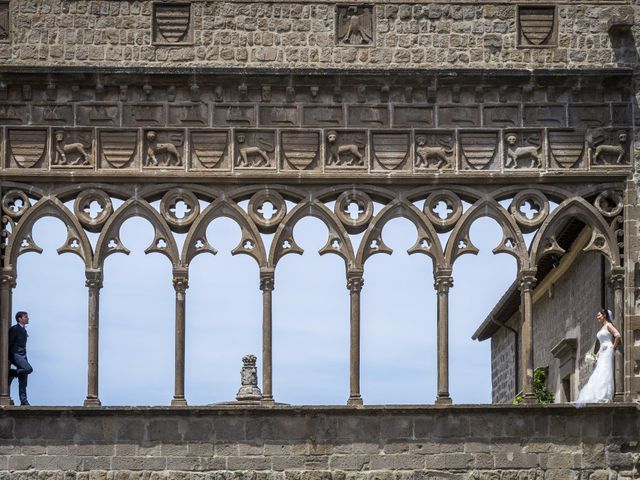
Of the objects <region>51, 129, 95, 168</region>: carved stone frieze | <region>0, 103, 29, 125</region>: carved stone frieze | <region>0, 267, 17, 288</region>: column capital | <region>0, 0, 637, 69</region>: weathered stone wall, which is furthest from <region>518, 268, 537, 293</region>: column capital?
<region>0, 103, 29, 125</region>: carved stone frieze

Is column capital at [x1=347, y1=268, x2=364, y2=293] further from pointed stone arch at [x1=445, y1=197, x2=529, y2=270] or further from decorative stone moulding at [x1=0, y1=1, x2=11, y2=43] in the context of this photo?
decorative stone moulding at [x1=0, y1=1, x2=11, y2=43]

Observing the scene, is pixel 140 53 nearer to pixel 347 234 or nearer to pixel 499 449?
pixel 347 234

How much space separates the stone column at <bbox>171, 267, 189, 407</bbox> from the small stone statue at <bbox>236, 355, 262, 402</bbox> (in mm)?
3627

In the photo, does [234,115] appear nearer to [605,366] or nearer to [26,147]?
[26,147]

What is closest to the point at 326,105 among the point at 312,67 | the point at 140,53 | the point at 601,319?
the point at 312,67

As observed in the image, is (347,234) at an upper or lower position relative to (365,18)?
lower

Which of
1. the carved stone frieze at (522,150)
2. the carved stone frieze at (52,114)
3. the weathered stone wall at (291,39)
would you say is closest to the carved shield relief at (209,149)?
the weathered stone wall at (291,39)

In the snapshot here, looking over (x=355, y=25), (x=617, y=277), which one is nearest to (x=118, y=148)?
(x=355, y=25)

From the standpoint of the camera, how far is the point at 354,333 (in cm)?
2688

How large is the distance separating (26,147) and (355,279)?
14.1 ft

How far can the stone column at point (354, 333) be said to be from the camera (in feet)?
87.4

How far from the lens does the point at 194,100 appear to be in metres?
27.4

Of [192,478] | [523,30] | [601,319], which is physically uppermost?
[523,30]

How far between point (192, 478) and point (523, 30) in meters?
6.82
